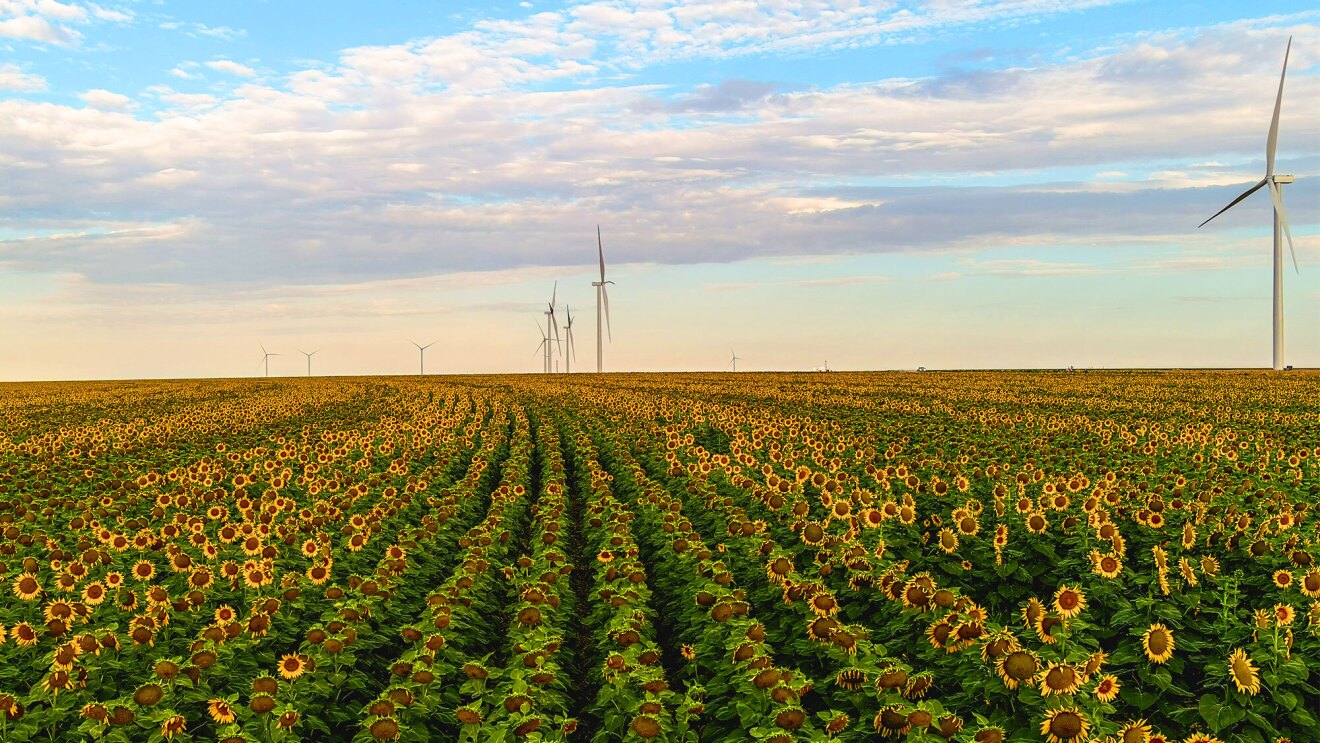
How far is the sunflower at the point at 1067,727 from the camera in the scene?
669cm

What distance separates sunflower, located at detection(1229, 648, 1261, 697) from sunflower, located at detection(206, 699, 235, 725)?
304 inches

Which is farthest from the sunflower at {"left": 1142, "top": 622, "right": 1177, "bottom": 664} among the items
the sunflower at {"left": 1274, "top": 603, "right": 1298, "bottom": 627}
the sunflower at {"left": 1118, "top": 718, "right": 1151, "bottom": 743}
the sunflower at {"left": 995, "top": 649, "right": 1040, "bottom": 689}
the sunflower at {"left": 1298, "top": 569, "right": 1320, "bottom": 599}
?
the sunflower at {"left": 1298, "top": 569, "right": 1320, "bottom": 599}

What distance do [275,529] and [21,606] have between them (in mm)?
3540

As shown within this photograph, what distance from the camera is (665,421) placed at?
33312mm

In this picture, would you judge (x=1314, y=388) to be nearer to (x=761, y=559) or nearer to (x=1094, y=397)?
(x=1094, y=397)

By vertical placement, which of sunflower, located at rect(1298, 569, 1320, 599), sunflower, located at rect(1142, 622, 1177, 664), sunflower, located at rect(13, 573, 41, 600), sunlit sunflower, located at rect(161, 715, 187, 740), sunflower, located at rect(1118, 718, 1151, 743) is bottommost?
sunlit sunflower, located at rect(161, 715, 187, 740)

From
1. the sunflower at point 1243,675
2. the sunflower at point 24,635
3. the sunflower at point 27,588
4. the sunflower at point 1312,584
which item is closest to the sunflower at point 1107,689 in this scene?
the sunflower at point 1243,675

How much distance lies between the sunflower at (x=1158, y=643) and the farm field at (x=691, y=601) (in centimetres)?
4

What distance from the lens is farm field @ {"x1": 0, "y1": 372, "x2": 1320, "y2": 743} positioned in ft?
25.6

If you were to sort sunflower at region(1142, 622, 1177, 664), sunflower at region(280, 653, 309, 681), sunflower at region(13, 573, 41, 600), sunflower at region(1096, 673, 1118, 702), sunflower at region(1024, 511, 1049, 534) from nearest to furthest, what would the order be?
sunflower at region(1096, 673, 1118, 702) → sunflower at region(1142, 622, 1177, 664) → sunflower at region(280, 653, 309, 681) → sunflower at region(13, 573, 41, 600) → sunflower at region(1024, 511, 1049, 534)

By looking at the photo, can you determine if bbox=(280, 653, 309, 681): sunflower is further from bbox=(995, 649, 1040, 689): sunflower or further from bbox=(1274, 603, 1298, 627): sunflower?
bbox=(1274, 603, 1298, 627): sunflower

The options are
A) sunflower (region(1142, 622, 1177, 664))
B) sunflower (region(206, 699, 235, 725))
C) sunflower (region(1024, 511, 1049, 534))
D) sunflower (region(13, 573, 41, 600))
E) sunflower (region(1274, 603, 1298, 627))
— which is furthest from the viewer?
sunflower (region(1024, 511, 1049, 534))

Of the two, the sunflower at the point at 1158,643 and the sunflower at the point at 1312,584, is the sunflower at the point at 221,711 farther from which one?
the sunflower at the point at 1312,584

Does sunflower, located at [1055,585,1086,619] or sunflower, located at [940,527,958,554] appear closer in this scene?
sunflower, located at [1055,585,1086,619]
